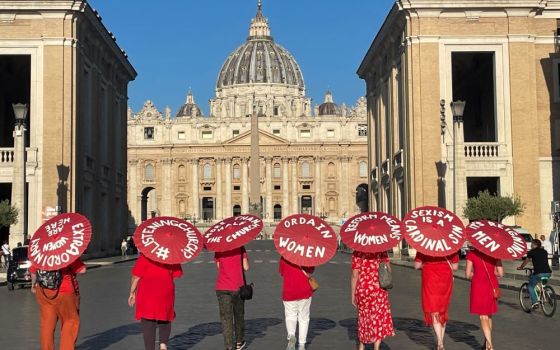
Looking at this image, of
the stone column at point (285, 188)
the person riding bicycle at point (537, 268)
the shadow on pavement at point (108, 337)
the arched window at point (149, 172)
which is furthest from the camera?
the stone column at point (285, 188)

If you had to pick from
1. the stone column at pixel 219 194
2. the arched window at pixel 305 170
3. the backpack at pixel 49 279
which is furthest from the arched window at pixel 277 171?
the backpack at pixel 49 279

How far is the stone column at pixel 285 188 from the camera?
134m

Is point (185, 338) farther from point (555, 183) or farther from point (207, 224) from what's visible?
point (207, 224)

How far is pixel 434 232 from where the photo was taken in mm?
11430

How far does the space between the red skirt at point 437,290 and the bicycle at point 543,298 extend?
19.4 ft

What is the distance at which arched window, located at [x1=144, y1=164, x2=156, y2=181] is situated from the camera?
133375 mm

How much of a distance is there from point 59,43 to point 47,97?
2.70 metres

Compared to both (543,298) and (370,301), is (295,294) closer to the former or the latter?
(370,301)

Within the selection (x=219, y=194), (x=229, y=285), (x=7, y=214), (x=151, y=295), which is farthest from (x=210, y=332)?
(x=219, y=194)

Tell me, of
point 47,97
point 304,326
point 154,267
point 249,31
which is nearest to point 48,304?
point 154,267

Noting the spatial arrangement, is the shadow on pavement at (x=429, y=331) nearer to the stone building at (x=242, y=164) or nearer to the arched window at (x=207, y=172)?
the stone building at (x=242, y=164)

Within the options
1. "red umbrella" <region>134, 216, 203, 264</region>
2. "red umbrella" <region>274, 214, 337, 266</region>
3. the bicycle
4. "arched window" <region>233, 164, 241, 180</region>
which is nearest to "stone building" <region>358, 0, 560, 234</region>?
the bicycle

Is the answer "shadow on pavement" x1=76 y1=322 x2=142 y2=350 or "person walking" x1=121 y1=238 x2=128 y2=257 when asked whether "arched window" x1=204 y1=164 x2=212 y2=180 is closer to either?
"person walking" x1=121 y1=238 x2=128 y2=257

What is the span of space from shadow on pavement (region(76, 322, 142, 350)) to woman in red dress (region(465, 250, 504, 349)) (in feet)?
18.0
